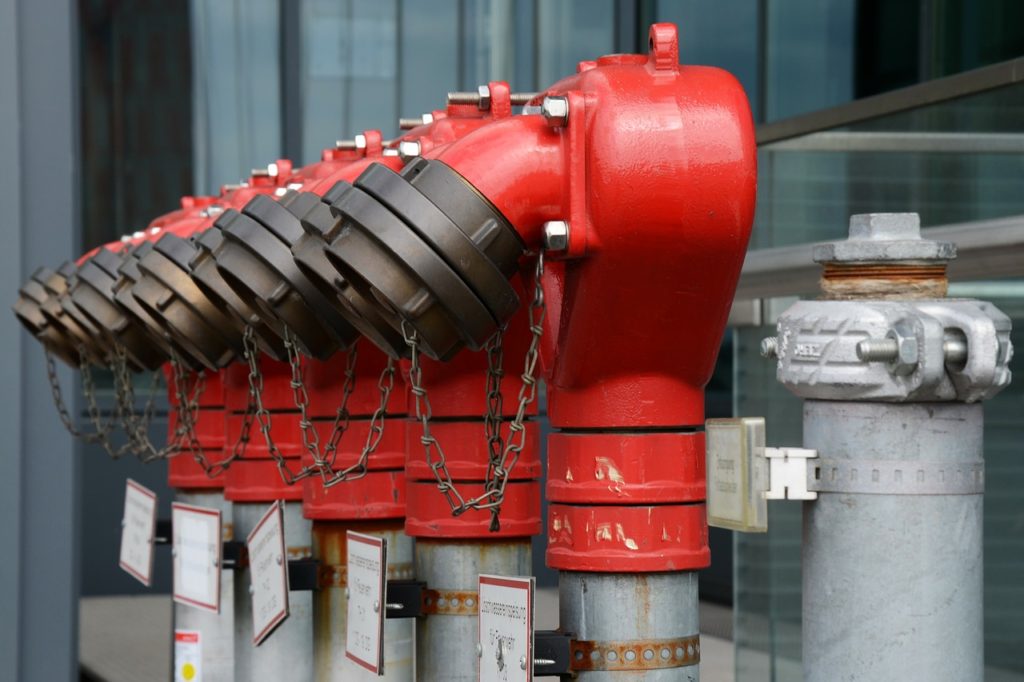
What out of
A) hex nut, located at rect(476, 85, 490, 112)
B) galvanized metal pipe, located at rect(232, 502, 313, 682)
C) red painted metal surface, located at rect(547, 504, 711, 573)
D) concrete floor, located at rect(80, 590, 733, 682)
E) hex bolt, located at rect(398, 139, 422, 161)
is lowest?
concrete floor, located at rect(80, 590, 733, 682)

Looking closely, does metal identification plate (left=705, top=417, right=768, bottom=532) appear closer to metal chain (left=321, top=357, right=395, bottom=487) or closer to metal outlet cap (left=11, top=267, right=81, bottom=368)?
metal chain (left=321, top=357, right=395, bottom=487)

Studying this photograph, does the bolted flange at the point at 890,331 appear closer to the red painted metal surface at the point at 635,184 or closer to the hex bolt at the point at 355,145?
the red painted metal surface at the point at 635,184

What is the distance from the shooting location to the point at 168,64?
12805mm

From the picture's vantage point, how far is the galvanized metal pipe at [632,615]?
289cm

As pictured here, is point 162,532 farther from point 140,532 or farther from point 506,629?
point 506,629

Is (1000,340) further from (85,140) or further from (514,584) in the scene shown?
(85,140)

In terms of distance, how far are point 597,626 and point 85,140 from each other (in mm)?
10533

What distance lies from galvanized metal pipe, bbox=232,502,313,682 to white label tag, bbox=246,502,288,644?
19.7 inches

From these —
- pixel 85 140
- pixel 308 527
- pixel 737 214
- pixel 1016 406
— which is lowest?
pixel 308 527

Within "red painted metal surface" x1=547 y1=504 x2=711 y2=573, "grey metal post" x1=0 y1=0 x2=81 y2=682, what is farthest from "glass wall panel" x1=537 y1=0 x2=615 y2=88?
"red painted metal surface" x1=547 y1=504 x2=711 y2=573

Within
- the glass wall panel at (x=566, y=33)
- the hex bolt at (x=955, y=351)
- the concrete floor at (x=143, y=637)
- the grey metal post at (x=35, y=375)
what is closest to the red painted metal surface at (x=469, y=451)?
the hex bolt at (x=955, y=351)

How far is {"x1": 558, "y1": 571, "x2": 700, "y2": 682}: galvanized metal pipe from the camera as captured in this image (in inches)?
114

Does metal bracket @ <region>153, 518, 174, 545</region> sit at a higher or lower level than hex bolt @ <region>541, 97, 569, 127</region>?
lower

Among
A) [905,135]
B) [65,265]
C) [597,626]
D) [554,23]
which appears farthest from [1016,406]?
A: [554,23]
